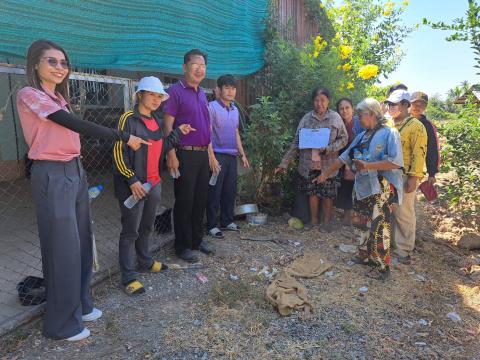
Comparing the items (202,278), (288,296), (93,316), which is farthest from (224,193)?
(93,316)

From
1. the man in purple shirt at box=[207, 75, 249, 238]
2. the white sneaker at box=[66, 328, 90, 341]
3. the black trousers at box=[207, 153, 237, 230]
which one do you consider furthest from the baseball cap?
the white sneaker at box=[66, 328, 90, 341]

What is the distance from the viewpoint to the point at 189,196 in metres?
3.66

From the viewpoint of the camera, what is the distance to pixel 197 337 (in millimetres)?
2633

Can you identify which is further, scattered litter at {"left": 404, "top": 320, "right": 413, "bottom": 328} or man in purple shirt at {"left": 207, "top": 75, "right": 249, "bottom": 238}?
man in purple shirt at {"left": 207, "top": 75, "right": 249, "bottom": 238}

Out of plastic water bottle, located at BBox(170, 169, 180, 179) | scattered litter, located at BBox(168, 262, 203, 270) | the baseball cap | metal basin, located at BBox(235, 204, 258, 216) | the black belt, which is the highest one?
the baseball cap

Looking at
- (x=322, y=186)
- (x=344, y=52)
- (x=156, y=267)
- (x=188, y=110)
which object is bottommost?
(x=156, y=267)

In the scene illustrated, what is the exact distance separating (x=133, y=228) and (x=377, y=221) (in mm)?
2307

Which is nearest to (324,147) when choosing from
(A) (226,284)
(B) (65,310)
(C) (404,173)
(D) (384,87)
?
(C) (404,173)

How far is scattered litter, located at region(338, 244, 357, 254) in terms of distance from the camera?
14.3 feet

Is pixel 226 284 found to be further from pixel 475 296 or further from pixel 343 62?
pixel 343 62

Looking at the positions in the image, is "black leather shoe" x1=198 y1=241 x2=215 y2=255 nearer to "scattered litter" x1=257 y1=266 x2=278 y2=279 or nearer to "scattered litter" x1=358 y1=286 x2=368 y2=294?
"scattered litter" x1=257 y1=266 x2=278 y2=279

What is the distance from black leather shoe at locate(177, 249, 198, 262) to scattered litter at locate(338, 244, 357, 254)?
1.77 m

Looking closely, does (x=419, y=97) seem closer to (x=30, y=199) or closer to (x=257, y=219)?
(x=257, y=219)

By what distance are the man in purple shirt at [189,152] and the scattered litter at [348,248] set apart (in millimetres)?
1765
